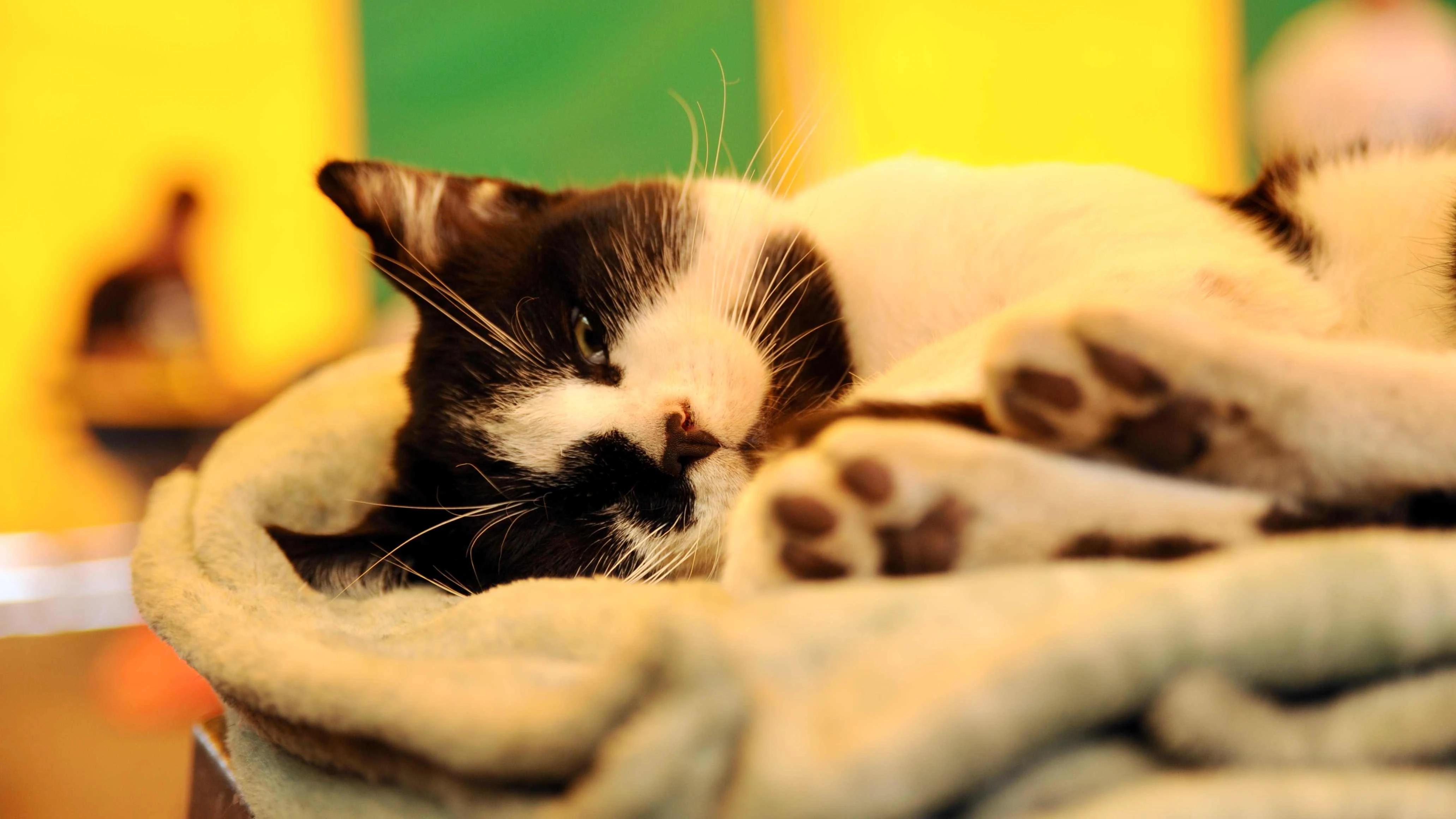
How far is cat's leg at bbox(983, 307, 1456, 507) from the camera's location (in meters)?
0.49

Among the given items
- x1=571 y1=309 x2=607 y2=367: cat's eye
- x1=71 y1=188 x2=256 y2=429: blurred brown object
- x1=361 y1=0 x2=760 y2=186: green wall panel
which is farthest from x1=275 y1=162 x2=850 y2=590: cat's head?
x1=71 y1=188 x2=256 y2=429: blurred brown object

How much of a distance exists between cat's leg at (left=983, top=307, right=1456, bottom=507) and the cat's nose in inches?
15.4

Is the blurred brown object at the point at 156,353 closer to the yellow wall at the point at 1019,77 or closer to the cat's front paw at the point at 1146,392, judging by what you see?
the yellow wall at the point at 1019,77

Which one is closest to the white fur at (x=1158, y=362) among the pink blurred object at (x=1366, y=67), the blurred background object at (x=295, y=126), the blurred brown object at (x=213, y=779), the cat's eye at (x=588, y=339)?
the cat's eye at (x=588, y=339)

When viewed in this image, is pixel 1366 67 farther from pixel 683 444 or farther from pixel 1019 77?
pixel 683 444

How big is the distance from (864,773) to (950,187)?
776mm

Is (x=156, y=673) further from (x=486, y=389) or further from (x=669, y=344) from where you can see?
(x=669, y=344)

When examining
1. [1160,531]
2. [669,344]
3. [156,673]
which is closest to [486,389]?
[669,344]

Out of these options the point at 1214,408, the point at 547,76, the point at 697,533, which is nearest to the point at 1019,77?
the point at 547,76

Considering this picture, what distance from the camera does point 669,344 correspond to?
3.03 feet

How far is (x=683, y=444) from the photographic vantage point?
86 cm

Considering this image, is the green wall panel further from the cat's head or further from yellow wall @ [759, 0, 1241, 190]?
the cat's head

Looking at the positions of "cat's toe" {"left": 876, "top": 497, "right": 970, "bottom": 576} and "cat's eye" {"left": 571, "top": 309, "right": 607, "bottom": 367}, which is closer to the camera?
"cat's toe" {"left": 876, "top": 497, "right": 970, "bottom": 576}

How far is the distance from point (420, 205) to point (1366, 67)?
136 inches
